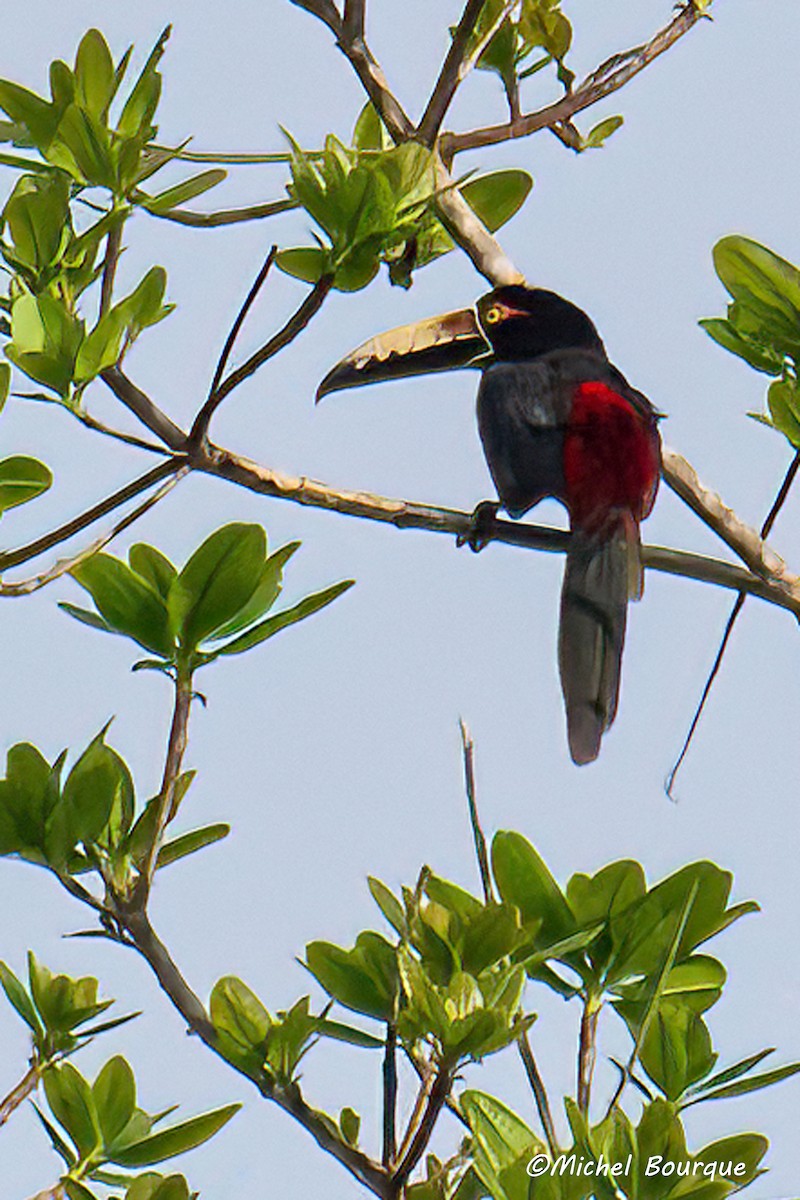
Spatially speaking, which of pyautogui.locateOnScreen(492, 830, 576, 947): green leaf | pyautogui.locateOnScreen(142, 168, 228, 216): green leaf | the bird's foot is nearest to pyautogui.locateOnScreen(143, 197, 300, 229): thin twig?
pyautogui.locateOnScreen(142, 168, 228, 216): green leaf

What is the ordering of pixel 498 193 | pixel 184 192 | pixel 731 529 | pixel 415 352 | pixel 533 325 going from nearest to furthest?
pixel 184 192 < pixel 731 529 < pixel 498 193 < pixel 415 352 < pixel 533 325

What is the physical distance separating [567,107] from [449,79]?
0.93ft

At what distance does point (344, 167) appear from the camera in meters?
1.10

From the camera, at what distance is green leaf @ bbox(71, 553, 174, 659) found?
1.11 meters

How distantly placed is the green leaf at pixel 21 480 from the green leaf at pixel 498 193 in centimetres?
67

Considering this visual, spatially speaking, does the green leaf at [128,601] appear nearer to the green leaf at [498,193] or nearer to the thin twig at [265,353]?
the thin twig at [265,353]

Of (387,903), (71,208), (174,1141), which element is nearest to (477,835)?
(387,903)

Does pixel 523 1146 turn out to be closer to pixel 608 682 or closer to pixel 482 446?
pixel 608 682

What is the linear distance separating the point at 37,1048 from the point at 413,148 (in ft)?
2.46

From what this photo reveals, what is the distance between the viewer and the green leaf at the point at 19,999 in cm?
109

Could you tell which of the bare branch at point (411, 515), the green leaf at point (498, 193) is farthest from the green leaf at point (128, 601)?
the green leaf at point (498, 193)
